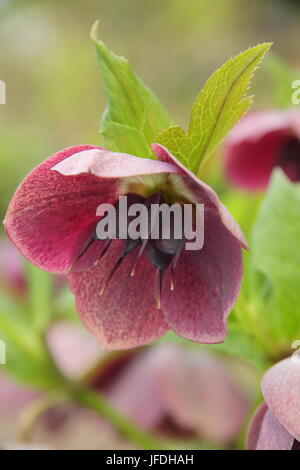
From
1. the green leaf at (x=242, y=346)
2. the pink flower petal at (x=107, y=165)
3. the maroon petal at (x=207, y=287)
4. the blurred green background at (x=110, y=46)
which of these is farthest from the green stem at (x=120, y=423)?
the blurred green background at (x=110, y=46)

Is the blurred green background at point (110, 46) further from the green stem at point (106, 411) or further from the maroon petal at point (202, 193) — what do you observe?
the maroon petal at point (202, 193)

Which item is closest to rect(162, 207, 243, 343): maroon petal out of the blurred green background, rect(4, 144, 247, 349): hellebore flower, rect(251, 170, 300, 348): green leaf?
rect(4, 144, 247, 349): hellebore flower

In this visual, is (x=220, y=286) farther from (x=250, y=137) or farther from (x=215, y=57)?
(x=215, y=57)

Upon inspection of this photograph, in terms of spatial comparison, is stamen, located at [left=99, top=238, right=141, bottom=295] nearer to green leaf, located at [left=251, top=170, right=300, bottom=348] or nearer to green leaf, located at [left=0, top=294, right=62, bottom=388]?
green leaf, located at [left=251, top=170, right=300, bottom=348]

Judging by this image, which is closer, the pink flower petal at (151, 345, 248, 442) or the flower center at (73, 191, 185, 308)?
the flower center at (73, 191, 185, 308)

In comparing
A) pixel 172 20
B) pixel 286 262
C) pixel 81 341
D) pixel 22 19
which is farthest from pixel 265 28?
pixel 286 262

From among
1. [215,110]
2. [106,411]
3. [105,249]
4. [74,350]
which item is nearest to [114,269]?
[105,249]

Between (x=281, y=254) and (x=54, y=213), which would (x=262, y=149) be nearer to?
(x=281, y=254)
